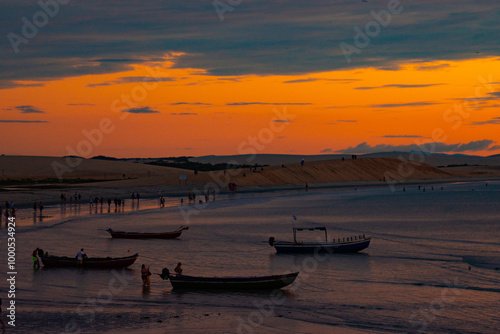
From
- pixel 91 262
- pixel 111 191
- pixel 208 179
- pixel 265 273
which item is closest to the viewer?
pixel 265 273

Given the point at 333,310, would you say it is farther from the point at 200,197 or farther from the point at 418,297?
the point at 200,197

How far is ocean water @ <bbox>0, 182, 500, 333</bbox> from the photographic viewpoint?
24.4m

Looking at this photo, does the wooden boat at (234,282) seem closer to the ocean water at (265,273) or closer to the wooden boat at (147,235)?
the ocean water at (265,273)

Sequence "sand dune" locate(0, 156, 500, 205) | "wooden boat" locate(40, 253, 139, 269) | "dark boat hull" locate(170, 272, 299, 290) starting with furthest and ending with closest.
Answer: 1. "sand dune" locate(0, 156, 500, 205)
2. "wooden boat" locate(40, 253, 139, 269)
3. "dark boat hull" locate(170, 272, 299, 290)

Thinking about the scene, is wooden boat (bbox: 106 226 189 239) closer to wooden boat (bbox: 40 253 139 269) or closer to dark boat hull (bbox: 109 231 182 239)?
dark boat hull (bbox: 109 231 182 239)

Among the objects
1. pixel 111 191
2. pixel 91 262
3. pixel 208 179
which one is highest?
pixel 208 179

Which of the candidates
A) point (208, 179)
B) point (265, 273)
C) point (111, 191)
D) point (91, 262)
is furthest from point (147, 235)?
point (208, 179)

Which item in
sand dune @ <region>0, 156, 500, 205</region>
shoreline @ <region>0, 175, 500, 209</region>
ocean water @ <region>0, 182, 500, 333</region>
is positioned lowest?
ocean water @ <region>0, 182, 500, 333</region>

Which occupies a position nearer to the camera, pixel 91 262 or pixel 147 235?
pixel 91 262

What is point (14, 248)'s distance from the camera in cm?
4203

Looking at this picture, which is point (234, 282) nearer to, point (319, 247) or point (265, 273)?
point (265, 273)

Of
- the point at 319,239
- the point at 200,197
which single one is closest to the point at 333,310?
the point at 319,239

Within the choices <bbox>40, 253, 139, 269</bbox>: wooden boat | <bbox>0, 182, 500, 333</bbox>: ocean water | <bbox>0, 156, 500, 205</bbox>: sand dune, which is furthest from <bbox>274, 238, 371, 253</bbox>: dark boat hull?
<bbox>0, 156, 500, 205</bbox>: sand dune

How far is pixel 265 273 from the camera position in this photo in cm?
3484
